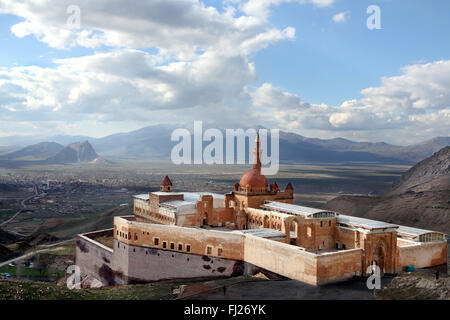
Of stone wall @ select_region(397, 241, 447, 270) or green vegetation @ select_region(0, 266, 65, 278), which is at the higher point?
stone wall @ select_region(397, 241, 447, 270)

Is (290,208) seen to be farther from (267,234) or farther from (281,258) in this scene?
(281,258)

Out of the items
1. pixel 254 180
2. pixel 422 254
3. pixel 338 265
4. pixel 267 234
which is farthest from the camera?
pixel 254 180

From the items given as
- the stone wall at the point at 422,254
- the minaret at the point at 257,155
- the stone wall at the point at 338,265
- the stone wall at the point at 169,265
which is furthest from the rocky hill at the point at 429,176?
the stone wall at the point at 169,265

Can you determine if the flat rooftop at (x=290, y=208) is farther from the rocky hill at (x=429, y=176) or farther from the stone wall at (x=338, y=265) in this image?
the rocky hill at (x=429, y=176)

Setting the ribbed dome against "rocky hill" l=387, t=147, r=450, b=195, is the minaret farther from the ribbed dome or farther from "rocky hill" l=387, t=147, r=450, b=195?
"rocky hill" l=387, t=147, r=450, b=195

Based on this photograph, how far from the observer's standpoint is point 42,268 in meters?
61.2

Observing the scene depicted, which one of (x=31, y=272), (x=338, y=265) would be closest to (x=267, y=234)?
(x=338, y=265)

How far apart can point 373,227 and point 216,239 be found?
15324 millimetres

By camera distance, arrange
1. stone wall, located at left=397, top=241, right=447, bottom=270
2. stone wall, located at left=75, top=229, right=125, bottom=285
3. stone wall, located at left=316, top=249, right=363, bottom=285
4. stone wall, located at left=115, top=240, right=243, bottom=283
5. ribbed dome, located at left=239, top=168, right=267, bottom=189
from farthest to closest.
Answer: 1. ribbed dome, located at left=239, top=168, right=267, bottom=189
2. stone wall, located at left=75, top=229, right=125, bottom=285
3. stone wall, located at left=115, top=240, right=243, bottom=283
4. stone wall, located at left=397, top=241, right=447, bottom=270
5. stone wall, located at left=316, top=249, right=363, bottom=285

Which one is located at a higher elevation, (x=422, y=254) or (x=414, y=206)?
(x=414, y=206)


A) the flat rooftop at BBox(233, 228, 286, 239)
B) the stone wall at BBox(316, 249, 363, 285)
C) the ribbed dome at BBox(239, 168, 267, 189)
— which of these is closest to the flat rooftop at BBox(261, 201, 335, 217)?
the ribbed dome at BBox(239, 168, 267, 189)
